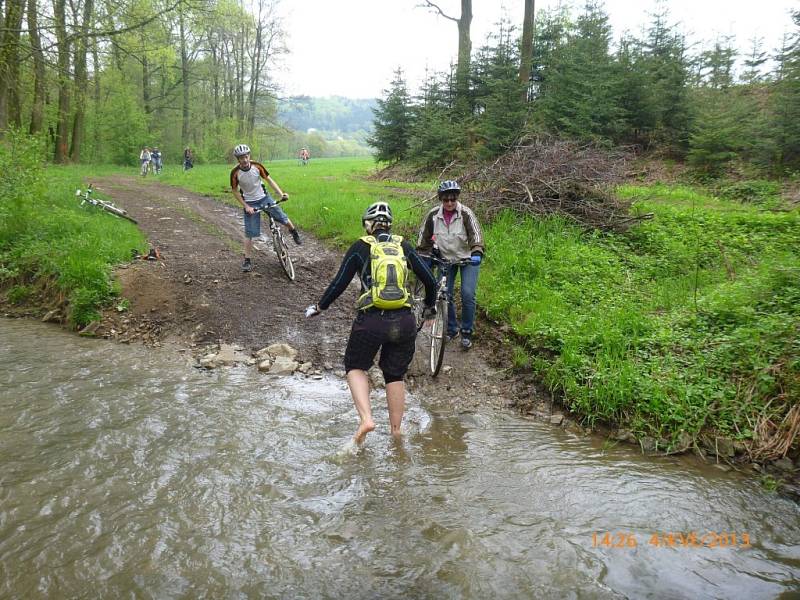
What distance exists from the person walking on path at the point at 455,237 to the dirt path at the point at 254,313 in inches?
39.5

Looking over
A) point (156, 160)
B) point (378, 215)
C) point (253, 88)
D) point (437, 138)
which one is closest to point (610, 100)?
point (437, 138)

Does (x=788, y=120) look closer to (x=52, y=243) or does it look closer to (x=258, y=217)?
(x=258, y=217)

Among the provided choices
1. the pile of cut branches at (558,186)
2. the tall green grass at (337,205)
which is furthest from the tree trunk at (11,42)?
the pile of cut branches at (558,186)

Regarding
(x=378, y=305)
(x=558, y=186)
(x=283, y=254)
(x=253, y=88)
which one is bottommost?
(x=378, y=305)

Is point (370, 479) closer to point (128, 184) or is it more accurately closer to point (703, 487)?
point (703, 487)

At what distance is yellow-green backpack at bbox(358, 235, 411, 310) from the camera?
436 cm

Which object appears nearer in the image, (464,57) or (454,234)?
(454,234)

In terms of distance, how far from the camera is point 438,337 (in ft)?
21.8

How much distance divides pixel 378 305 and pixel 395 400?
1.01 meters

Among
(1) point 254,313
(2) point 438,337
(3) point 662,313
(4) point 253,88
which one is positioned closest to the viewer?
(2) point 438,337

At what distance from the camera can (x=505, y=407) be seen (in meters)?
6.18

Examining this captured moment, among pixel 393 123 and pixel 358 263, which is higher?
pixel 393 123

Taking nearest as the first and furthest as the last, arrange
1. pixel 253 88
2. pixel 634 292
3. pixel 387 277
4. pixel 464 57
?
pixel 387 277, pixel 634 292, pixel 464 57, pixel 253 88

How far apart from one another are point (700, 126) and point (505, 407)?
14.9 metres
